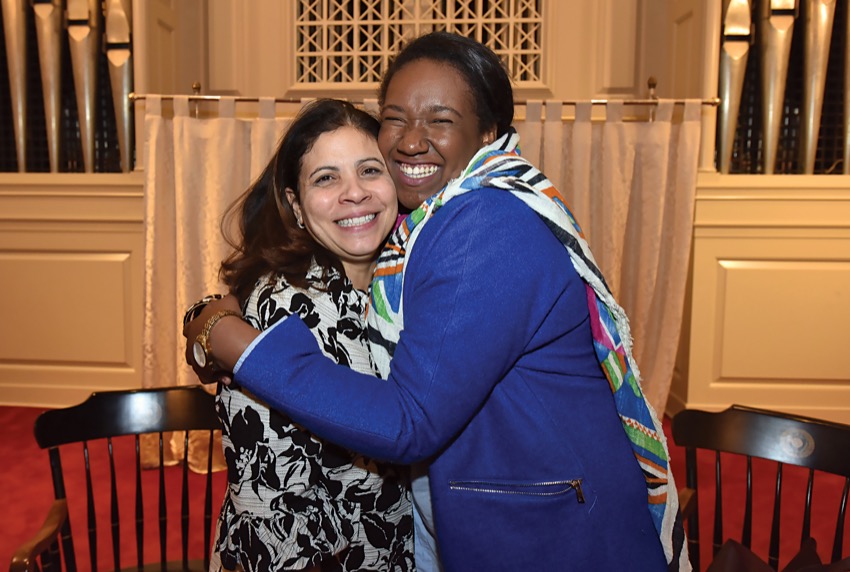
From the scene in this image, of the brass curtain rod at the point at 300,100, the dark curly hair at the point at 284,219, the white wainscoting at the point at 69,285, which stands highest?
the brass curtain rod at the point at 300,100

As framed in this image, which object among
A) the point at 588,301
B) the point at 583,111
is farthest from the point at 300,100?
the point at 588,301

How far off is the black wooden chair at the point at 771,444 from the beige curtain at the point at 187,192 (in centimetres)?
249

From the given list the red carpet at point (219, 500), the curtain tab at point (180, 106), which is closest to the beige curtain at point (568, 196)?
the curtain tab at point (180, 106)

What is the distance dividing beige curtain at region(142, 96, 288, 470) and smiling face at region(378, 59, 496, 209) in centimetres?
235

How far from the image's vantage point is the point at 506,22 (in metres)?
4.22

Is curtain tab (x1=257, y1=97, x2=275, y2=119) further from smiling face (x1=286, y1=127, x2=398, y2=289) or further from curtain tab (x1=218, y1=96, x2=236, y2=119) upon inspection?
smiling face (x1=286, y1=127, x2=398, y2=289)

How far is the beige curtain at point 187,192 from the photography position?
11.5 ft

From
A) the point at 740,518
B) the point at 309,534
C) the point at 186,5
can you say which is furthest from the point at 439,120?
the point at 186,5

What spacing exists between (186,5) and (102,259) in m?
1.57

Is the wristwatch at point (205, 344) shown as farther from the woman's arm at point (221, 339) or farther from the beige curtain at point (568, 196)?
the beige curtain at point (568, 196)

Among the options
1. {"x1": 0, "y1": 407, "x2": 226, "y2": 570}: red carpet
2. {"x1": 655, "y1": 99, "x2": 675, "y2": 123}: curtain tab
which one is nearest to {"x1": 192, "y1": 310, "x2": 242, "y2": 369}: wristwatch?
{"x1": 0, "y1": 407, "x2": 226, "y2": 570}: red carpet

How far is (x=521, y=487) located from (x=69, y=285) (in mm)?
3874

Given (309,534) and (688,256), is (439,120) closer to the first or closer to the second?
(309,534)

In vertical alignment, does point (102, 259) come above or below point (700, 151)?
below
